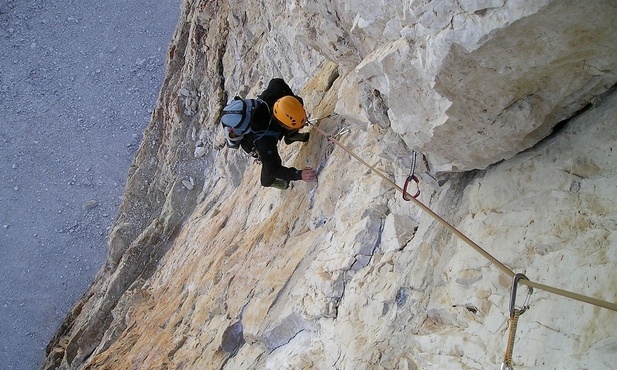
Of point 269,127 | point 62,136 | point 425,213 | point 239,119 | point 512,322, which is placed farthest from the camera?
point 62,136

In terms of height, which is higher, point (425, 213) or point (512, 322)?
point (512, 322)

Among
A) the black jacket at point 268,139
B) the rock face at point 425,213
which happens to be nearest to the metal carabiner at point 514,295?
the rock face at point 425,213

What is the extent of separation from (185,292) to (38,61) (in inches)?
621

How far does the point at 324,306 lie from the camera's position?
452 centimetres

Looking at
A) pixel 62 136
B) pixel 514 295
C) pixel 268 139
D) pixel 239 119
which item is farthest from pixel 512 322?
pixel 62 136

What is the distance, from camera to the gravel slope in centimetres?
1616

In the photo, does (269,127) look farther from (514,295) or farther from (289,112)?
(514,295)

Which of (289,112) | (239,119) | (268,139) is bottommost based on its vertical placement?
(268,139)

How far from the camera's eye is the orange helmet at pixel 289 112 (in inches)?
232

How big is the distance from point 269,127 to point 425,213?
2.70 meters

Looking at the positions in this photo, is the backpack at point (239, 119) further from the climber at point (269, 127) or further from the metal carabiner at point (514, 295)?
the metal carabiner at point (514, 295)

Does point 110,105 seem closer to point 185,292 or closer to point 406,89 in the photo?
point 185,292

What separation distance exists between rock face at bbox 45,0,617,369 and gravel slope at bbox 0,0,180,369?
30.8 ft

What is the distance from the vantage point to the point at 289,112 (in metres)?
5.91
